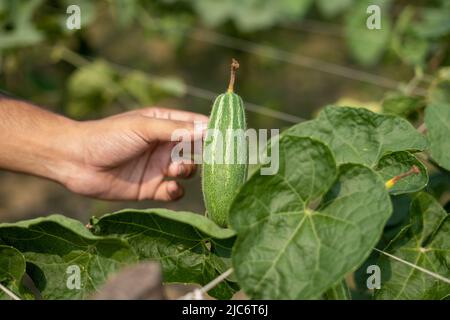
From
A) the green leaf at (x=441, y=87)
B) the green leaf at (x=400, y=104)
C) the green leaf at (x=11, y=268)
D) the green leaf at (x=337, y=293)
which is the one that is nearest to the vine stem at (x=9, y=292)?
the green leaf at (x=11, y=268)

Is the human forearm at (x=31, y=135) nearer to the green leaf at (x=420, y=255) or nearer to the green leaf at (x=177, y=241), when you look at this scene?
the green leaf at (x=177, y=241)

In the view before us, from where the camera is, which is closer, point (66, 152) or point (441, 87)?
point (66, 152)

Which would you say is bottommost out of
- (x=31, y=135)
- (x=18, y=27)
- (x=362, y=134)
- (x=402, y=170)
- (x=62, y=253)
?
(x=62, y=253)

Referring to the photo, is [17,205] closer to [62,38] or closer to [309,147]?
[62,38]

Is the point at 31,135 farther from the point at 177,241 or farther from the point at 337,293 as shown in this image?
the point at 337,293

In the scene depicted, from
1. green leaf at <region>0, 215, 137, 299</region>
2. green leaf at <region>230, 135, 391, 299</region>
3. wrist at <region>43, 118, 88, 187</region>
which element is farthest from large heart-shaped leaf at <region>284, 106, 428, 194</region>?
wrist at <region>43, 118, 88, 187</region>

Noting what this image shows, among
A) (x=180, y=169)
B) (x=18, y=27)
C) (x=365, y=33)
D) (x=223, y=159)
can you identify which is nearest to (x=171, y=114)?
(x=180, y=169)

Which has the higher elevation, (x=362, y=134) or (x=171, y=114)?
(x=171, y=114)

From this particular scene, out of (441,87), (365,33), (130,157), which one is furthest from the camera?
(365,33)
